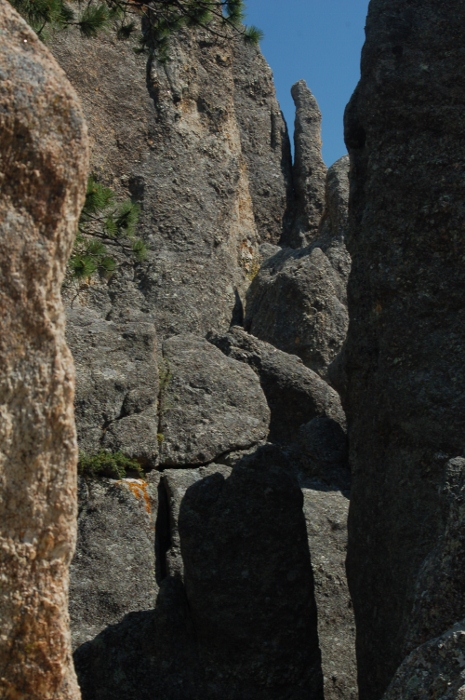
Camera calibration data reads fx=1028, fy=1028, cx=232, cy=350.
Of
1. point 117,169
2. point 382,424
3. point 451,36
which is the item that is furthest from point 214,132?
point 382,424

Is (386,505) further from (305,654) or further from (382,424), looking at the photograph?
(305,654)

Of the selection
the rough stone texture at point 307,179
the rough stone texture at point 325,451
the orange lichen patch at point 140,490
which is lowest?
the orange lichen patch at point 140,490

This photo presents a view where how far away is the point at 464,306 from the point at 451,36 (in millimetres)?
2135

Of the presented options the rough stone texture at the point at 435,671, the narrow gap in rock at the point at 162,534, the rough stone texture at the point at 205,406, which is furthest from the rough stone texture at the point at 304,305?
the rough stone texture at the point at 435,671

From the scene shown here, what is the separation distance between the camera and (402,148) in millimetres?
7410

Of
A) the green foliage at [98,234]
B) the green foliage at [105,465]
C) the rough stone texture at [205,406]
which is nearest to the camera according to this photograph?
the green foliage at [98,234]

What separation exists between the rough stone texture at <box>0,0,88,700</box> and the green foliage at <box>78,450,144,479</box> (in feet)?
21.9

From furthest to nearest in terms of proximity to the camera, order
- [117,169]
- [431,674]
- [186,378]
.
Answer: [117,169] → [186,378] → [431,674]

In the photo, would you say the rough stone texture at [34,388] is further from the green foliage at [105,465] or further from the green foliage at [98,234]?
the green foliage at [105,465]

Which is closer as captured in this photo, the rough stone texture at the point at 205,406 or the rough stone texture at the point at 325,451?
the rough stone texture at the point at 325,451

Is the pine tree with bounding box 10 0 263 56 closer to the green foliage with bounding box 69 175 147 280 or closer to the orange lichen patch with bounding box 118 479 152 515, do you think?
the green foliage with bounding box 69 175 147 280

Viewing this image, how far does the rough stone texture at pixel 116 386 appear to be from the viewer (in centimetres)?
975

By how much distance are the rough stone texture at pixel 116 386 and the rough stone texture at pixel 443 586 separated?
19.3 feet

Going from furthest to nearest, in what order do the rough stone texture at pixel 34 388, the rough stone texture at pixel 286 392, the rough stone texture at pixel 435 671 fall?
the rough stone texture at pixel 286 392 < the rough stone texture at pixel 435 671 < the rough stone texture at pixel 34 388
